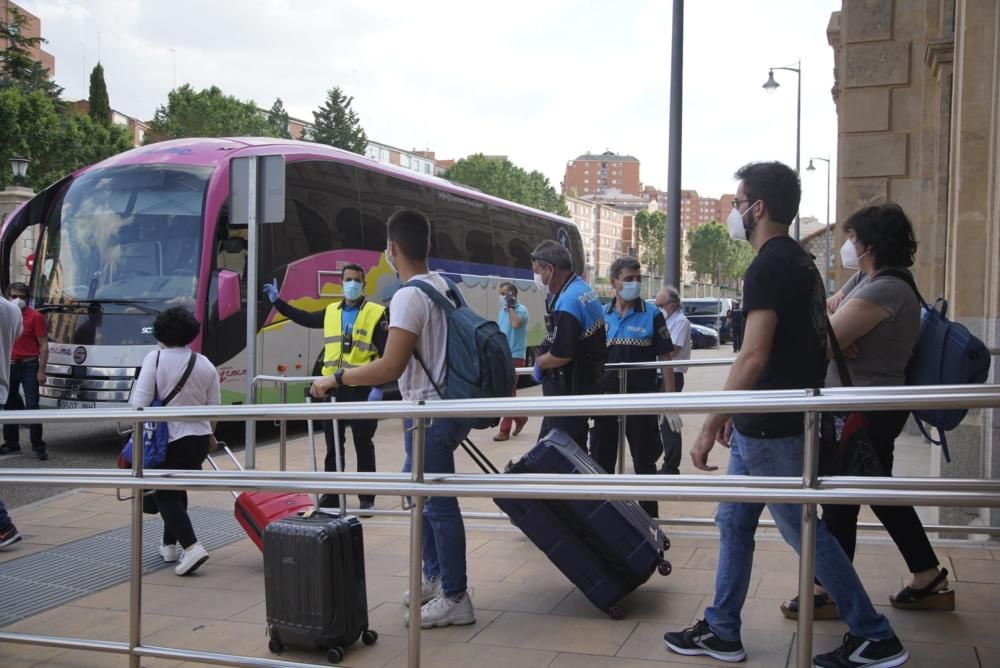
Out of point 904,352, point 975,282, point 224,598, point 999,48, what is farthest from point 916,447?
point 224,598

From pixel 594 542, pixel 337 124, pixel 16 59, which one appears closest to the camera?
pixel 594 542

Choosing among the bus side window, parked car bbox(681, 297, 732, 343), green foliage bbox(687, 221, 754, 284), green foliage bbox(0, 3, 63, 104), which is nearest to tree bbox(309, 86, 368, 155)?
green foliage bbox(0, 3, 63, 104)

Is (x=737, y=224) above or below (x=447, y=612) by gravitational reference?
above

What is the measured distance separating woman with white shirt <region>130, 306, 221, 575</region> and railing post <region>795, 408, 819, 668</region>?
3.76 m

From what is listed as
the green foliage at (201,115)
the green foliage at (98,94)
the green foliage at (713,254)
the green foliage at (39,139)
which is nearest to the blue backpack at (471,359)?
the green foliage at (39,139)

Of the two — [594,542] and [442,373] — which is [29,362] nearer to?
[442,373]

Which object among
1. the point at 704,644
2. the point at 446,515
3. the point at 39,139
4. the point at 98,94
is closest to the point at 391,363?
the point at 446,515

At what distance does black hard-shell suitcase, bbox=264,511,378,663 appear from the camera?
389 centimetres

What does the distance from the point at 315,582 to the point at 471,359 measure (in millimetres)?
1169

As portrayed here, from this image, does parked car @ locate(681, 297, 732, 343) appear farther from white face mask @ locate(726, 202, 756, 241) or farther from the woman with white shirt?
white face mask @ locate(726, 202, 756, 241)

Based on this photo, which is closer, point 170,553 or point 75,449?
point 170,553

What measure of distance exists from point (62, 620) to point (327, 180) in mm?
9543

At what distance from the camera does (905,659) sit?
3.47 m

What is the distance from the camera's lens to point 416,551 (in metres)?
3.40
